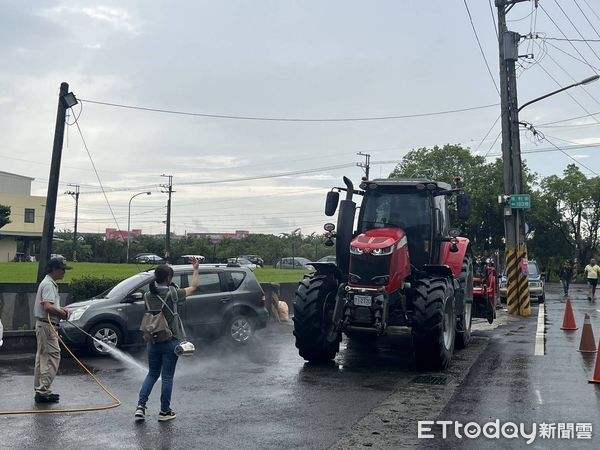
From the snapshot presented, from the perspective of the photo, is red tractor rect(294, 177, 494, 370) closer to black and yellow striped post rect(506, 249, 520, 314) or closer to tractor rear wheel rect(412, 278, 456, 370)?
tractor rear wheel rect(412, 278, 456, 370)

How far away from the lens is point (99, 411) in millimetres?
7785

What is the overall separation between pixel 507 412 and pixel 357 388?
6.95 feet

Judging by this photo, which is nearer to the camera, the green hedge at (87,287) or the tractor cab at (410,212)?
the tractor cab at (410,212)

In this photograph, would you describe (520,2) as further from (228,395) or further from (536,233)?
(536,233)

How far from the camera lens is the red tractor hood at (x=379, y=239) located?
34.6 ft

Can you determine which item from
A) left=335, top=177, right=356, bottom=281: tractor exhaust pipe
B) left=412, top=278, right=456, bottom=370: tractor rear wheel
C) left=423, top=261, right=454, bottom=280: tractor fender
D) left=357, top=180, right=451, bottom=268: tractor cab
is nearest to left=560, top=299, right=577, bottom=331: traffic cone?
left=357, top=180, right=451, bottom=268: tractor cab

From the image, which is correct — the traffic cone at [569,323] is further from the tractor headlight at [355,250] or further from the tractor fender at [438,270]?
the tractor headlight at [355,250]

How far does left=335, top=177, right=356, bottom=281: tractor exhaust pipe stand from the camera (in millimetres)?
11422

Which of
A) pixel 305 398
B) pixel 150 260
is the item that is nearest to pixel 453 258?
pixel 305 398

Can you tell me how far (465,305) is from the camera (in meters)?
13.3

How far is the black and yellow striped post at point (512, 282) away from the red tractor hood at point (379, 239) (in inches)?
439

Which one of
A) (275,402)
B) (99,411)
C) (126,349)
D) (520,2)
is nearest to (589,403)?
(275,402)

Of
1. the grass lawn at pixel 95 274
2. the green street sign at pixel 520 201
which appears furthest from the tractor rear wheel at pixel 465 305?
the grass lawn at pixel 95 274

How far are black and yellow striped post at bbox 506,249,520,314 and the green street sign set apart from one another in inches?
55.6
